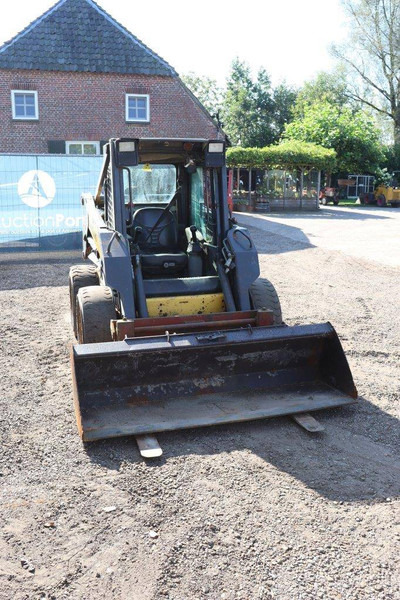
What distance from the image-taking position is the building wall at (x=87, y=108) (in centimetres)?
2047

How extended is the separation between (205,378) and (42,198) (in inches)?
389

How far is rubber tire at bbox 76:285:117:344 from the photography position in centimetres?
543

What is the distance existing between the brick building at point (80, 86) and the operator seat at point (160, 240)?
1544 centimetres

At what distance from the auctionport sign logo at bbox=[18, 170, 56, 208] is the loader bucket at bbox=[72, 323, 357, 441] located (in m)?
9.80

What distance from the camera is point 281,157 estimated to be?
92.5ft

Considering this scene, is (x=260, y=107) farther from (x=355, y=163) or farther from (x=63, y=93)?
(x=63, y=93)

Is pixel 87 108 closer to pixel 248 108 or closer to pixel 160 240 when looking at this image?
pixel 160 240

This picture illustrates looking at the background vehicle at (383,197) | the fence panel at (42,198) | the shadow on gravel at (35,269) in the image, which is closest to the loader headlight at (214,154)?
the shadow on gravel at (35,269)

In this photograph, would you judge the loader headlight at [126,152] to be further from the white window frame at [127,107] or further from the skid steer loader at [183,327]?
the white window frame at [127,107]

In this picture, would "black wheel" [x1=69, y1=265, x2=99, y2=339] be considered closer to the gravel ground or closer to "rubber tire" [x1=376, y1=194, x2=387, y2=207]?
the gravel ground

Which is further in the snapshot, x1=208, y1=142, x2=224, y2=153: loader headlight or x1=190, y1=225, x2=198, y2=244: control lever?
x1=190, y1=225, x2=198, y2=244: control lever

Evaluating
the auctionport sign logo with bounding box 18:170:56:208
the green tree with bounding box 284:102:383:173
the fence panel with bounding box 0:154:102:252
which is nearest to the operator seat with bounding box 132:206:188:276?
the fence panel with bounding box 0:154:102:252

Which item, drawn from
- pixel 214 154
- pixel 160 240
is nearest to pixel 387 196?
pixel 160 240

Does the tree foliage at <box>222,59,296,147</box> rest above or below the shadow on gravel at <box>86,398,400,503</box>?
above
